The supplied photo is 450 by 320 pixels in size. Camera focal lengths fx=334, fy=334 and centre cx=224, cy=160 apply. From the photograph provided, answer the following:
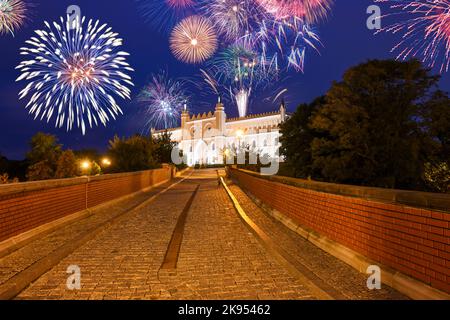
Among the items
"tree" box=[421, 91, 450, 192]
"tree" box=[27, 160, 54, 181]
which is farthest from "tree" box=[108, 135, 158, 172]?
"tree" box=[421, 91, 450, 192]

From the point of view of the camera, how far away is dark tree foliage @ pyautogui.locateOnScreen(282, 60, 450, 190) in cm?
2822

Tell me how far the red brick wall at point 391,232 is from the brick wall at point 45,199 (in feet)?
22.8

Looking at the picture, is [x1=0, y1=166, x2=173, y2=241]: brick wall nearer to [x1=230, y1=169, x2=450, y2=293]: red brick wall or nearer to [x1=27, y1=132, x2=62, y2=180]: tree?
[x1=230, y1=169, x2=450, y2=293]: red brick wall

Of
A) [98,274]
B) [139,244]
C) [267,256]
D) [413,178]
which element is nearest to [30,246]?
[139,244]

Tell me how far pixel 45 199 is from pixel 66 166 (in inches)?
1248

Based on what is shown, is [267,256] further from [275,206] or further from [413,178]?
[413,178]

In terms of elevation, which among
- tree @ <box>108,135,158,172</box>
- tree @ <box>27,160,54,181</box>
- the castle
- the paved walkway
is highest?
the castle

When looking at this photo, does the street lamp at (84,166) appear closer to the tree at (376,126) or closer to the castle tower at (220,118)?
the tree at (376,126)

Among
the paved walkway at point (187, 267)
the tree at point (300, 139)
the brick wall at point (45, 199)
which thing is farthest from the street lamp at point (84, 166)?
the paved walkway at point (187, 267)

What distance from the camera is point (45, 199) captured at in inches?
356

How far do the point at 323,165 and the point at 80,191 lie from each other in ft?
78.1

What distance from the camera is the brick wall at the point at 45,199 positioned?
7.22m

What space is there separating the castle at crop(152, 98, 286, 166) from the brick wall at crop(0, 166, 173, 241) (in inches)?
4419

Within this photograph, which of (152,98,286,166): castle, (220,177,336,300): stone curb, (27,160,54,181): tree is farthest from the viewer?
(152,98,286,166): castle
